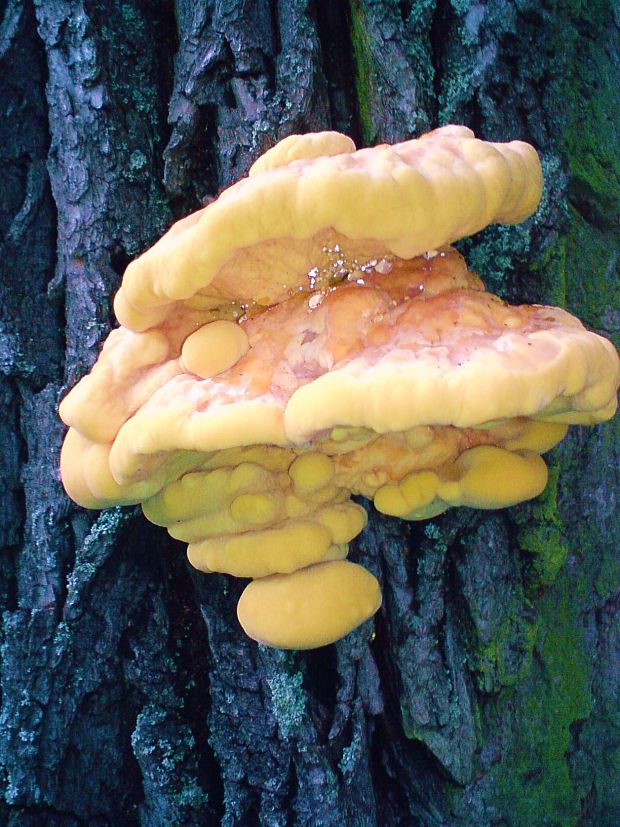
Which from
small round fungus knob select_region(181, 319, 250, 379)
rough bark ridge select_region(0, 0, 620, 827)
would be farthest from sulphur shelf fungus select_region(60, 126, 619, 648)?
rough bark ridge select_region(0, 0, 620, 827)

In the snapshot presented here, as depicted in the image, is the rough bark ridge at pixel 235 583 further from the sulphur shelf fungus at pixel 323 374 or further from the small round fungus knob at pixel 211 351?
the small round fungus knob at pixel 211 351

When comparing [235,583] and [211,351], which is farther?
[235,583]

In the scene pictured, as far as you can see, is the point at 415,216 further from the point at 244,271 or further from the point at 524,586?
the point at 524,586

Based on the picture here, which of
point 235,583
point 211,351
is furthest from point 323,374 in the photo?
point 235,583

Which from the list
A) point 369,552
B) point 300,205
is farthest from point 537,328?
point 369,552

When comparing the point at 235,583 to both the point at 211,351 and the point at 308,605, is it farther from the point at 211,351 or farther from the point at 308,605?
the point at 211,351

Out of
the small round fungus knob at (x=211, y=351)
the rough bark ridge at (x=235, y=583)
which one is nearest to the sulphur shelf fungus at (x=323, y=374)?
the small round fungus knob at (x=211, y=351)

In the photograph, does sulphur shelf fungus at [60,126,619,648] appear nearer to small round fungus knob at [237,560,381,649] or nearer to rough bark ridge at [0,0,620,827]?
small round fungus knob at [237,560,381,649]

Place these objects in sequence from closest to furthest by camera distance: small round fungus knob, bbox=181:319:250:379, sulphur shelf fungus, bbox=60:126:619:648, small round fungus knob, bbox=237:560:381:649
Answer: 1. sulphur shelf fungus, bbox=60:126:619:648
2. small round fungus knob, bbox=181:319:250:379
3. small round fungus knob, bbox=237:560:381:649
